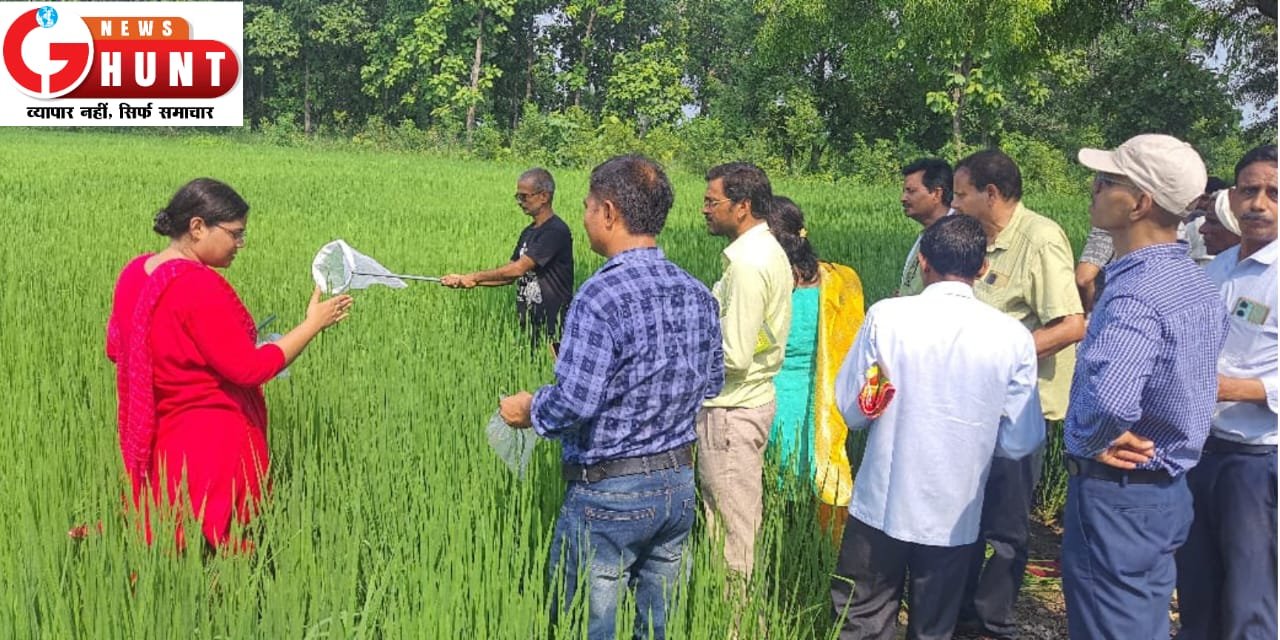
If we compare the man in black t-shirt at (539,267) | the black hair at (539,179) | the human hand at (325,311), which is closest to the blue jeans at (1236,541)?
the human hand at (325,311)

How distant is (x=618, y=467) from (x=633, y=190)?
61cm

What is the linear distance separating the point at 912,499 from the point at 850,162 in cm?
2806

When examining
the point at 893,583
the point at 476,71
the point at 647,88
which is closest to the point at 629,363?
the point at 893,583

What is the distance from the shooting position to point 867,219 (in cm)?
1280

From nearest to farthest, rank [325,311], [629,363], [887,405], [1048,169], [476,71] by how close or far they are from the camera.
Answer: [629,363], [887,405], [325,311], [1048,169], [476,71]

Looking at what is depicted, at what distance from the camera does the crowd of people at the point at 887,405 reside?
2.23 m

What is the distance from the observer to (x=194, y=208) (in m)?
2.51

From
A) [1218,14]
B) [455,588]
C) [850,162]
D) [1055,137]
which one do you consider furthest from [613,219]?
[1055,137]

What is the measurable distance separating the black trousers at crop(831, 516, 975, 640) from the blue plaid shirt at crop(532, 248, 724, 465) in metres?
0.66

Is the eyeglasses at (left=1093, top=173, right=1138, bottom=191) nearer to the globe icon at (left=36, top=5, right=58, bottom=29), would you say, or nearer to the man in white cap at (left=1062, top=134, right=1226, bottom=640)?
the man in white cap at (left=1062, top=134, right=1226, bottom=640)

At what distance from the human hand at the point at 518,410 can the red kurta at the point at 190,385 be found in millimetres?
670

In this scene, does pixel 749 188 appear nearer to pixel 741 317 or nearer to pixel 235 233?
pixel 741 317

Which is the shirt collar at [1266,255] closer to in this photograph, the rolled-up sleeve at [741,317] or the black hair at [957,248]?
the black hair at [957,248]

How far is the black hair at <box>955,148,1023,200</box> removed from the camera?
3305 mm
